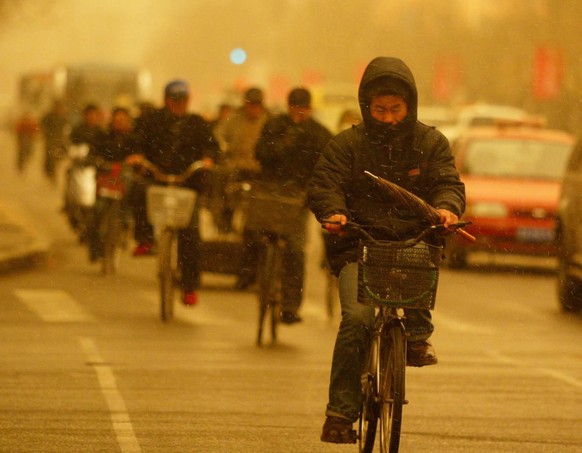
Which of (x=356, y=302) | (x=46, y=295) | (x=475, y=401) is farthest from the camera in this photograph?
(x=46, y=295)

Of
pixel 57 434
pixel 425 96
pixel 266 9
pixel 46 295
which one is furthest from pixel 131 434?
pixel 266 9

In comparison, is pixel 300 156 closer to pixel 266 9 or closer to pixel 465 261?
pixel 465 261

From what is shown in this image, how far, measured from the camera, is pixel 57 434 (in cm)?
909

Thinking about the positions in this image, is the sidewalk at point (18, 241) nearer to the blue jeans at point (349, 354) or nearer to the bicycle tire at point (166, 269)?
the bicycle tire at point (166, 269)

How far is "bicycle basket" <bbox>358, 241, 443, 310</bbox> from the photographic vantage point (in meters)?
7.58

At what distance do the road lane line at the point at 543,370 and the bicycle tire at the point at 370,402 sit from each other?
13.2 ft

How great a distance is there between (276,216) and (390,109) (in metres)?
6.12

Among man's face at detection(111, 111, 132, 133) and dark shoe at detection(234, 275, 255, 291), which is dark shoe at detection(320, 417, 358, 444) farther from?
man's face at detection(111, 111, 132, 133)

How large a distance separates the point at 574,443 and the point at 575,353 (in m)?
4.86

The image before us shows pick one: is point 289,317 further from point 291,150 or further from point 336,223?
point 336,223

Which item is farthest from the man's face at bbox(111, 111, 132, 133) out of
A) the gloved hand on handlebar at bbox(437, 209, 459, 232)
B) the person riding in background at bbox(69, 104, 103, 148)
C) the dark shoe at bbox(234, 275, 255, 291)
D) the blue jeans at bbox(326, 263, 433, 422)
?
the gloved hand on handlebar at bbox(437, 209, 459, 232)

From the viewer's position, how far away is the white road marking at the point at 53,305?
1573 centimetres

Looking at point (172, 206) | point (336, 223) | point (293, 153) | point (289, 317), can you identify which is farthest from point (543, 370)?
point (336, 223)

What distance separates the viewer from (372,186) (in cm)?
806
